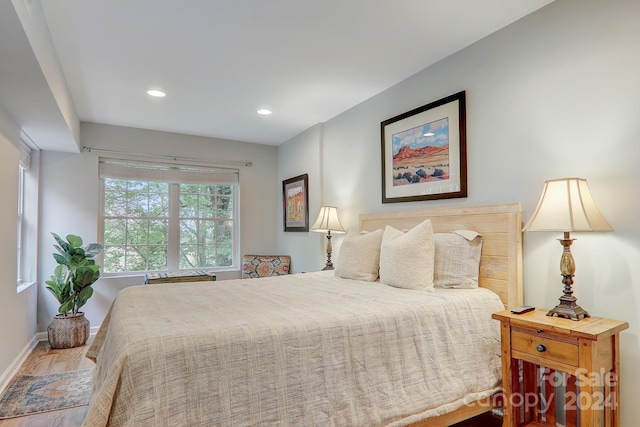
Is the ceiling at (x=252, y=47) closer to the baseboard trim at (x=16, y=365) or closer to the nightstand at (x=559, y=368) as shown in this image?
the nightstand at (x=559, y=368)

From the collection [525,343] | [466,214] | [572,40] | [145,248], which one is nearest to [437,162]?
[466,214]

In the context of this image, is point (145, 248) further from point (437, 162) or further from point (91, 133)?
point (437, 162)

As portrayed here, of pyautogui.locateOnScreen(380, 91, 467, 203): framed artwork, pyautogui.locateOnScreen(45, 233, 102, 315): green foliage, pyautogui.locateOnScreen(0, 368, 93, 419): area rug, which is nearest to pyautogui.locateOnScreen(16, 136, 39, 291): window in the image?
pyautogui.locateOnScreen(45, 233, 102, 315): green foliage

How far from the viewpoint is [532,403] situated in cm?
209

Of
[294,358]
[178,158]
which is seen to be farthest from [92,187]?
[294,358]

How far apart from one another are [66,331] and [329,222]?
2.87 m

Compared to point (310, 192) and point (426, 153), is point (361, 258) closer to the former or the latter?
point (426, 153)

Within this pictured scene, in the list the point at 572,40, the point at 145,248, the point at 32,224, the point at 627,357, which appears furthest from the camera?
the point at 145,248

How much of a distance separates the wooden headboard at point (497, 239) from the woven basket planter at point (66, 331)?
3.67 m

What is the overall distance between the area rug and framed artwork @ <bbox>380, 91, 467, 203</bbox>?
112 inches

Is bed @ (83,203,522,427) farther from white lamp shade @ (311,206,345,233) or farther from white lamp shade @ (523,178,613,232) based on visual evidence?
white lamp shade @ (311,206,345,233)

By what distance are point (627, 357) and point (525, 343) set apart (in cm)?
49

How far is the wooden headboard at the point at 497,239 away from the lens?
221 centimetres

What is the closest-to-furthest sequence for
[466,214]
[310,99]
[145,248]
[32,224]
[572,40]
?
[572,40]
[466,214]
[310,99]
[32,224]
[145,248]
